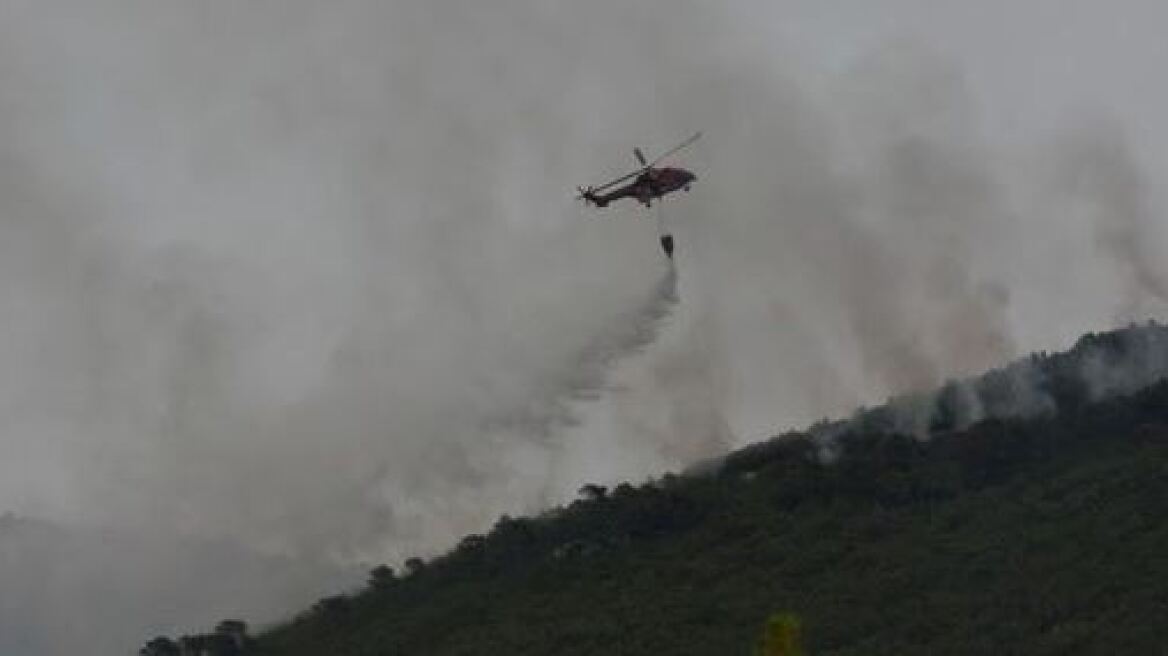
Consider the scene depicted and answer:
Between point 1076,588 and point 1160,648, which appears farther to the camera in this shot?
point 1076,588

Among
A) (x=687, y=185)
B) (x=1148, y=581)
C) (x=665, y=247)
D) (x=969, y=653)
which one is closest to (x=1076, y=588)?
(x=1148, y=581)

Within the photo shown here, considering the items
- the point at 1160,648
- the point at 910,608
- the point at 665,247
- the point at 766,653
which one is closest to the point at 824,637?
the point at 910,608

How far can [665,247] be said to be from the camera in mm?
141375

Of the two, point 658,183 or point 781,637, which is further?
point 658,183

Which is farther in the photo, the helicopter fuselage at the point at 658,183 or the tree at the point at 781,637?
the helicopter fuselage at the point at 658,183

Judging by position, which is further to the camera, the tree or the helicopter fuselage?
the helicopter fuselage

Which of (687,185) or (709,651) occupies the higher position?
(687,185)

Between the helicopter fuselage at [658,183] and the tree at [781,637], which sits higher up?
the helicopter fuselage at [658,183]

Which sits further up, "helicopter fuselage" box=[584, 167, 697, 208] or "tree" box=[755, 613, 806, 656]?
"helicopter fuselage" box=[584, 167, 697, 208]

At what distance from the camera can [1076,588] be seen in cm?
19300

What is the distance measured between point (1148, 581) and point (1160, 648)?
845 inches

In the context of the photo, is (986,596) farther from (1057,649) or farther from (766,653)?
(766,653)

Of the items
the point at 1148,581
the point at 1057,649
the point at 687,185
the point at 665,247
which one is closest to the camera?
the point at 665,247

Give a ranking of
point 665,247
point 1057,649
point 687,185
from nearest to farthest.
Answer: point 665,247 → point 687,185 → point 1057,649
